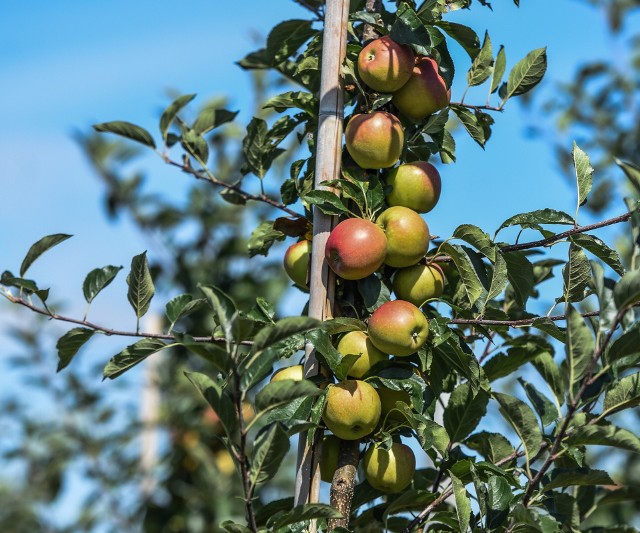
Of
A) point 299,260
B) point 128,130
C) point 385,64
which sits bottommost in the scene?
point 299,260

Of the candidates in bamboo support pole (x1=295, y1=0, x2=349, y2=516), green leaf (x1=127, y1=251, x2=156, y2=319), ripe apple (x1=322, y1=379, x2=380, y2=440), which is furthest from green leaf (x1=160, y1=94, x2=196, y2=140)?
ripe apple (x1=322, y1=379, x2=380, y2=440)

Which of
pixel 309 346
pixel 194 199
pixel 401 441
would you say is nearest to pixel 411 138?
pixel 309 346

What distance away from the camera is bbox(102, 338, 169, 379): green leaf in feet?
4.16

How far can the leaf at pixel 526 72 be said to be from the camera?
60.3 inches

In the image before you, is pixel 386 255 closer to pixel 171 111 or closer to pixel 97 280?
pixel 97 280

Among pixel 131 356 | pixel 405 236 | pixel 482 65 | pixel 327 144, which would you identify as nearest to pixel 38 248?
pixel 131 356

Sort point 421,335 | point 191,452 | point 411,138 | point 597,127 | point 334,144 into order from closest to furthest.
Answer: point 421,335, point 334,144, point 411,138, point 191,452, point 597,127

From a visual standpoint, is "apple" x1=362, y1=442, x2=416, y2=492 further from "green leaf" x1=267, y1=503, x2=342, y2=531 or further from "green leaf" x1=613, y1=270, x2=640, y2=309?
"green leaf" x1=613, y1=270, x2=640, y2=309

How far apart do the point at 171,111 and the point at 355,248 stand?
27.1 inches

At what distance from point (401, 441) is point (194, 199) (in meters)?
2.53

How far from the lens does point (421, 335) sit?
130cm

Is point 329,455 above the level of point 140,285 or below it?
below

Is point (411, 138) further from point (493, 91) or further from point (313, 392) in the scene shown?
point (313, 392)

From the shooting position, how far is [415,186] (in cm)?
142
